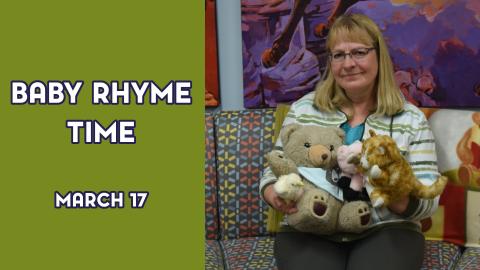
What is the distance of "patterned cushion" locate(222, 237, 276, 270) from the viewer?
70.7 inches

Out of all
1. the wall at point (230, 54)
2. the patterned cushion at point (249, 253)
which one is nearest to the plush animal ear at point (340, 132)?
the patterned cushion at point (249, 253)

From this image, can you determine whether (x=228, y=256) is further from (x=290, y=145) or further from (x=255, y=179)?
(x=290, y=145)

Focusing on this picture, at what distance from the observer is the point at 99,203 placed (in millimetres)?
1312

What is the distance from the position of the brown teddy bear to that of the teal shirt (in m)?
0.07

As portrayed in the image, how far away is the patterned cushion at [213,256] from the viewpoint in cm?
180

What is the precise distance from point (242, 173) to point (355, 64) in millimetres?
571

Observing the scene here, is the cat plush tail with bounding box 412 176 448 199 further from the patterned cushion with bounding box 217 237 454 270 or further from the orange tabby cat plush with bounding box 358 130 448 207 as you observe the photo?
the patterned cushion with bounding box 217 237 454 270

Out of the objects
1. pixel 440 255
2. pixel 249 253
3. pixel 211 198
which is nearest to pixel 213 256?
pixel 249 253

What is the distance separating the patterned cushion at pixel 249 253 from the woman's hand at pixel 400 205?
0.41m

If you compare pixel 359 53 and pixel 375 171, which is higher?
pixel 359 53

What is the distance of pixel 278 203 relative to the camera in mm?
1585

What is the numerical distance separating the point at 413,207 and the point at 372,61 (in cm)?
41

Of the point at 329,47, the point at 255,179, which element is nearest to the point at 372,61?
the point at 329,47

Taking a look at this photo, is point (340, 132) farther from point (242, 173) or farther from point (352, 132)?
point (242, 173)
